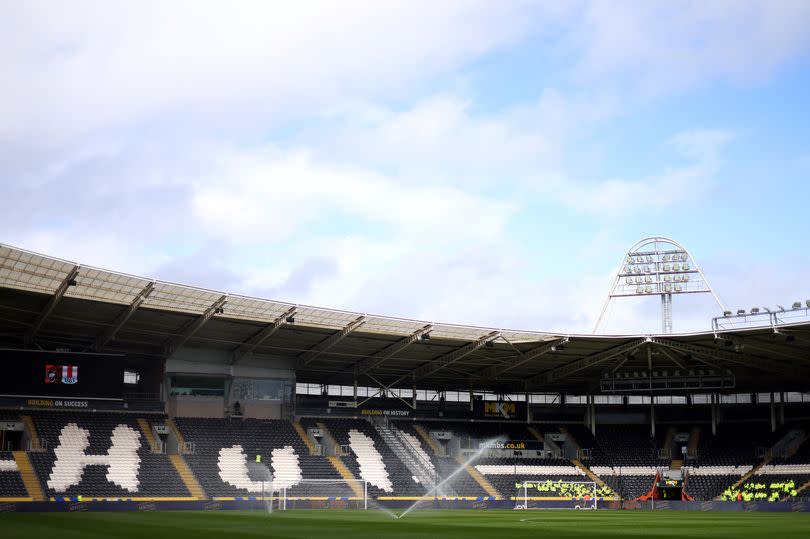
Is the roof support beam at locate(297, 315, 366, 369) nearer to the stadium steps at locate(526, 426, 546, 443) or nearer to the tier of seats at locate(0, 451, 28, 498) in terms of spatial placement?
the tier of seats at locate(0, 451, 28, 498)

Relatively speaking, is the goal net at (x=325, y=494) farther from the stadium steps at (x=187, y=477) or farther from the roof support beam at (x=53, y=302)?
the roof support beam at (x=53, y=302)

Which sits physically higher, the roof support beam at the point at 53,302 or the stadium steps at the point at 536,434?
the roof support beam at the point at 53,302

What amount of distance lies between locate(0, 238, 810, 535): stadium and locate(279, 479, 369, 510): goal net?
15cm

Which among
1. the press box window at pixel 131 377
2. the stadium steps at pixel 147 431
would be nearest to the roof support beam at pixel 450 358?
the stadium steps at pixel 147 431

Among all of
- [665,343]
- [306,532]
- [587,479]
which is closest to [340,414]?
[587,479]

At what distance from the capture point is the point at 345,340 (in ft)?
202

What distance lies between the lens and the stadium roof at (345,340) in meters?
49.3

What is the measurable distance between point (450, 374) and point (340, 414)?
367 inches

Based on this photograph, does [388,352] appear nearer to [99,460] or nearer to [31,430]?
[99,460]

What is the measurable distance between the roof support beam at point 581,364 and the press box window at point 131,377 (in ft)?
104

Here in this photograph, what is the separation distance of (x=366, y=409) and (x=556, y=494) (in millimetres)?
15882

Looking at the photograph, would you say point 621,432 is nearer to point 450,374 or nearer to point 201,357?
point 450,374

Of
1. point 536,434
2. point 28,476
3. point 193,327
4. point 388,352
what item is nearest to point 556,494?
point 536,434

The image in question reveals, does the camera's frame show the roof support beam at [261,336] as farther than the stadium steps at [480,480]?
No
